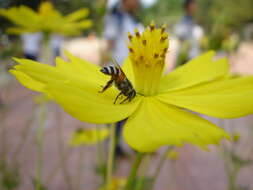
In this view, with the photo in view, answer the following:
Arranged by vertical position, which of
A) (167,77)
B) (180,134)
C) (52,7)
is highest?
(52,7)

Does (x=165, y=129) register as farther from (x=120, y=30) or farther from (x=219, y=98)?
(x=120, y=30)

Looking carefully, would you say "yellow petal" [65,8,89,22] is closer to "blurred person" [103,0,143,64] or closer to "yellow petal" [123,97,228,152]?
"yellow petal" [123,97,228,152]

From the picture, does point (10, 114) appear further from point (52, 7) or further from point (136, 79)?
point (136, 79)

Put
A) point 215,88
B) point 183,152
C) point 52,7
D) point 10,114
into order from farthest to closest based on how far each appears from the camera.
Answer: point 10,114 < point 183,152 < point 52,7 < point 215,88

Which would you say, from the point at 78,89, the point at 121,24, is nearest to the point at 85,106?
the point at 78,89

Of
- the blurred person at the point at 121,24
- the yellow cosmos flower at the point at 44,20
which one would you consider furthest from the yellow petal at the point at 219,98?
the blurred person at the point at 121,24

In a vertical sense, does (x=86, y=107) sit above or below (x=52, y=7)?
below

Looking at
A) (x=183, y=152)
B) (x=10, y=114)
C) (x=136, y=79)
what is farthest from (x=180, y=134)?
(x=10, y=114)

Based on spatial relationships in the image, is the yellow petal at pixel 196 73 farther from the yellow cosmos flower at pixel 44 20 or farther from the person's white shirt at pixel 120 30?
the person's white shirt at pixel 120 30

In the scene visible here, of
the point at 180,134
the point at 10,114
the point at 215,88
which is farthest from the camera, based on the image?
the point at 10,114
